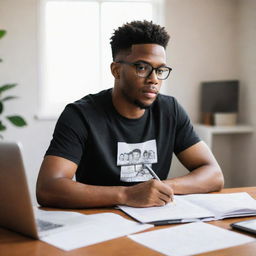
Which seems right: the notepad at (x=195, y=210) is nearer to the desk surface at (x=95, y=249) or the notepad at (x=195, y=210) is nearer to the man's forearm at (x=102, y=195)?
the man's forearm at (x=102, y=195)

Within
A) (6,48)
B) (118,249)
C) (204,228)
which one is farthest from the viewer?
A: (6,48)

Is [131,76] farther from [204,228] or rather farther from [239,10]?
[239,10]

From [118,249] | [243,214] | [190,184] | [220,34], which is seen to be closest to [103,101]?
[190,184]

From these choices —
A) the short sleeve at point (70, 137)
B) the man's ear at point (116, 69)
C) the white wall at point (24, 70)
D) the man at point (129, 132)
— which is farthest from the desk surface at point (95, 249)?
the white wall at point (24, 70)

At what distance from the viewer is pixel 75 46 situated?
13.4ft

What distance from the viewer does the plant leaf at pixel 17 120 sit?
12.1ft

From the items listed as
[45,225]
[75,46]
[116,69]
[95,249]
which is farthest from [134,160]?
[75,46]

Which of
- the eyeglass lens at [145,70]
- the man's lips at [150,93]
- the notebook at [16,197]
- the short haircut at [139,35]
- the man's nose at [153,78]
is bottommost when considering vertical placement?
the notebook at [16,197]

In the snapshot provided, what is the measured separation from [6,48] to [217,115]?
6.31ft

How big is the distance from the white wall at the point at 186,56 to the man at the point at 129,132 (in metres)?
2.06

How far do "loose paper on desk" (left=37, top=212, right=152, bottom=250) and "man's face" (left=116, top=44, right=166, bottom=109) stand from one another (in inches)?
25.1

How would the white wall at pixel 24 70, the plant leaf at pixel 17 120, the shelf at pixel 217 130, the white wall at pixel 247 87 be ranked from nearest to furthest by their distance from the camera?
1. the plant leaf at pixel 17 120
2. the white wall at pixel 24 70
3. the shelf at pixel 217 130
4. the white wall at pixel 247 87

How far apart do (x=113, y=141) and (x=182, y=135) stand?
34cm

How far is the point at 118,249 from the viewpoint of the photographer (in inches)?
42.2
